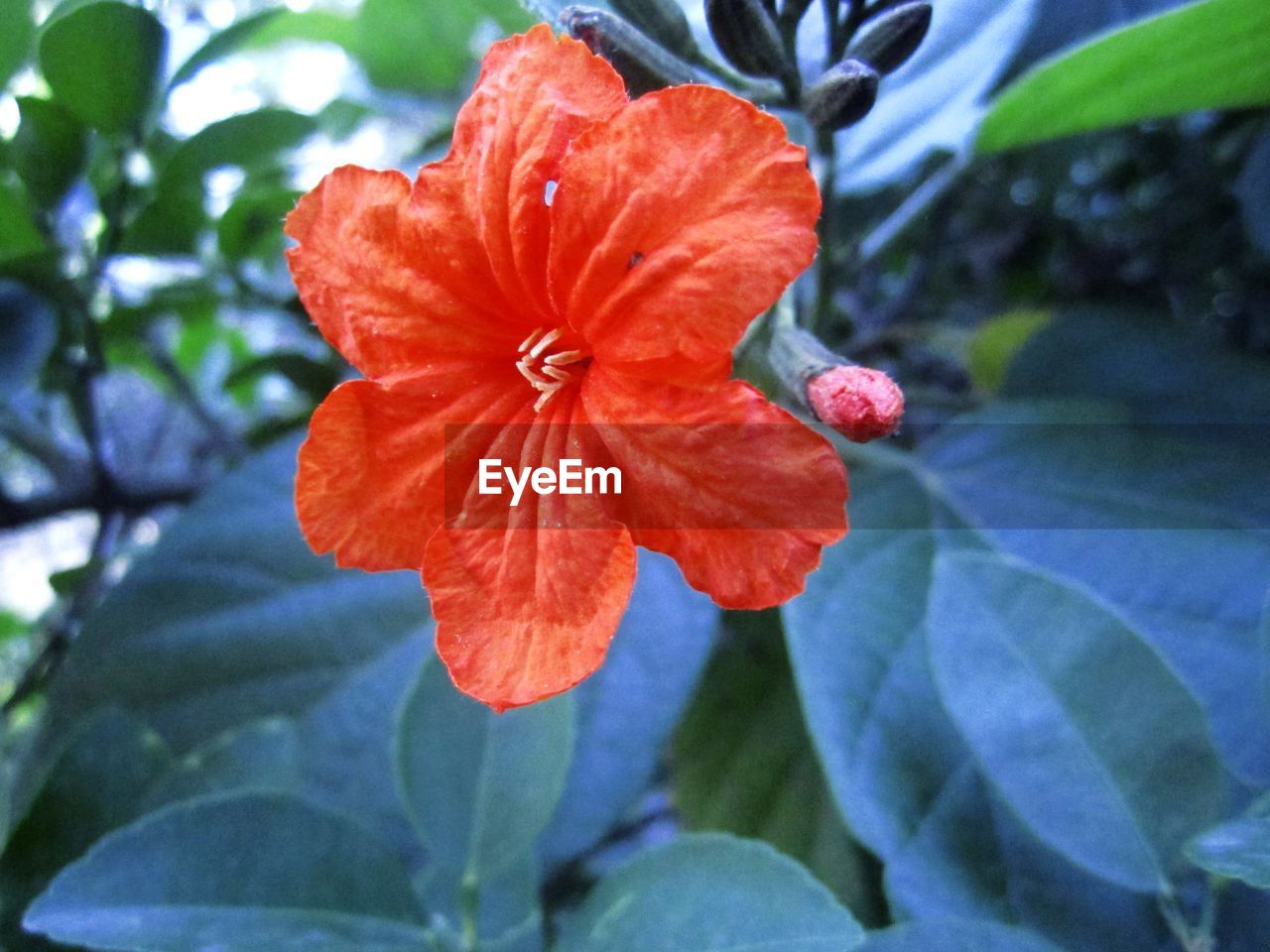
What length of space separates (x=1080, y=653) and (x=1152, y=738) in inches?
2.2

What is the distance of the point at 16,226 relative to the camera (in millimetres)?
843

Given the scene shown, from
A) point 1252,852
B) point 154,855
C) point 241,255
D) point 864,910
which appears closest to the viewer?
point 1252,852

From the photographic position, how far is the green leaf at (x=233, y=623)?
2.57ft

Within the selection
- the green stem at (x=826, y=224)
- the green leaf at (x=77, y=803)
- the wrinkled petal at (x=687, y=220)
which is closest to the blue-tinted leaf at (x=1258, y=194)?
the green stem at (x=826, y=224)

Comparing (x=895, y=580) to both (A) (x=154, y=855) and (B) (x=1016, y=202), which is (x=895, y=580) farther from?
(B) (x=1016, y=202)

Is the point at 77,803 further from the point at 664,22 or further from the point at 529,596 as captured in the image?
the point at 664,22

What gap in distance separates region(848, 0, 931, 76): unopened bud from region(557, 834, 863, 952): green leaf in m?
0.48

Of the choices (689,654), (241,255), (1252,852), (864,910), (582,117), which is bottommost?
(864,910)

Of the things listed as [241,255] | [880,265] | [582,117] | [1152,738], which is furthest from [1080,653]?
[880,265]

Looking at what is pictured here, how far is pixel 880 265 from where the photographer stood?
4.60 ft

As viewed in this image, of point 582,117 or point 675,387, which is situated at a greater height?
point 582,117

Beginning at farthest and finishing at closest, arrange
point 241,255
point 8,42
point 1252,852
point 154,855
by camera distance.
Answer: point 241,255
point 8,42
point 154,855
point 1252,852

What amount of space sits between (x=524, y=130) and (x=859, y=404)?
223 millimetres

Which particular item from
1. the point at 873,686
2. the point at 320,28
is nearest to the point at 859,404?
the point at 873,686
